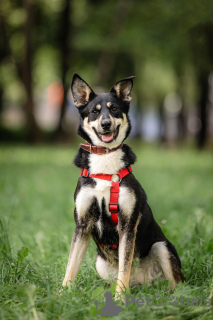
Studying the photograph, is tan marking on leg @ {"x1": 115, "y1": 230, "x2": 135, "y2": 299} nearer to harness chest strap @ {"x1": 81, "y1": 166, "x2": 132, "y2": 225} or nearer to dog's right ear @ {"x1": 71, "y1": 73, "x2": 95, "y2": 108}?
harness chest strap @ {"x1": 81, "y1": 166, "x2": 132, "y2": 225}

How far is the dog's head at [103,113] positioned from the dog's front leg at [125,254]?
0.78 meters

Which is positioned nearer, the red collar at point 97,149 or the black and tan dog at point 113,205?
the black and tan dog at point 113,205

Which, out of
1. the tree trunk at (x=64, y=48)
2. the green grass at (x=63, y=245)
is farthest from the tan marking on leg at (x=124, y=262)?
the tree trunk at (x=64, y=48)

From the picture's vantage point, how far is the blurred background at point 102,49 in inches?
607

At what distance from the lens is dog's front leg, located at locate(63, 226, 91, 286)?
3203mm

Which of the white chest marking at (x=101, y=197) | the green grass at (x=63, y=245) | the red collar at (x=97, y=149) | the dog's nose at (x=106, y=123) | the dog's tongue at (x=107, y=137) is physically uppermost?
the dog's nose at (x=106, y=123)

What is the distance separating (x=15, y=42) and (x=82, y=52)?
14.4ft

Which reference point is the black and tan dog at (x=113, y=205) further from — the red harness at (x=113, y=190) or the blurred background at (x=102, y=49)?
the blurred background at (x=102, y=49)

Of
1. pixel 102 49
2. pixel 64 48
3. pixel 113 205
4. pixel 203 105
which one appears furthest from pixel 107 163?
pixel 64 48

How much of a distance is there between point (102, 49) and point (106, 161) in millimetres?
16458

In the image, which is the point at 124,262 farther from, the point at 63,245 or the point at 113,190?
the point at 63,245

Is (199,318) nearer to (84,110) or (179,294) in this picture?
(179,294)

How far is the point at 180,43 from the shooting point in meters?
16.0

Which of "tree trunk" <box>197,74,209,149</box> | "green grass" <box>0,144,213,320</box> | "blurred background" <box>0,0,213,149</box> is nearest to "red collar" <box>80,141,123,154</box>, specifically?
"green grass" <box>0,144,213,320</box>
